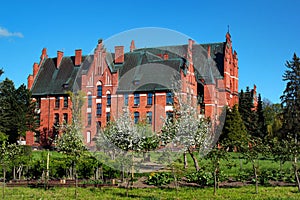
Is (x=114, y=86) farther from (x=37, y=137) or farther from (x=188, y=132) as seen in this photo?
(x=188, y=132)

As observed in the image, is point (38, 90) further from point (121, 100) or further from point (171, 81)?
point (171, 81)

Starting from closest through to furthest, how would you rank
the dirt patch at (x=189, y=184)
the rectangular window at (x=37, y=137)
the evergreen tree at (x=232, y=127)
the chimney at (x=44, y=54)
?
the dirt patch at (x=189, y=184) → the evergreen tree at (x=232, y=127) → the rectangular window at (x=37, y=137) → the chimney at (x=44, y=54)

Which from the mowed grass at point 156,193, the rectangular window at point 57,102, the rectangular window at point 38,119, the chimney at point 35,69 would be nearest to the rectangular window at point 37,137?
the rectangular window at point 38,119

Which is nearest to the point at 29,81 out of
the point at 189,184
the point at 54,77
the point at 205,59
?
the point at 54,77

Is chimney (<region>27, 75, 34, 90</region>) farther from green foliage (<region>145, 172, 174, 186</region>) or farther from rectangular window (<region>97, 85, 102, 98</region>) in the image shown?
green foliage (<region>145, 172, 174, 186</region>)

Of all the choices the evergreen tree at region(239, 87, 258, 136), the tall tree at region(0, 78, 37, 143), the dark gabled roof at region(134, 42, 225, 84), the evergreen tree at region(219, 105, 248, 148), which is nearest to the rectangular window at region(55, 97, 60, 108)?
the tall tree at region(0, 78, 37, 143)

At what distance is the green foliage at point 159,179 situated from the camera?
1781 centimetres

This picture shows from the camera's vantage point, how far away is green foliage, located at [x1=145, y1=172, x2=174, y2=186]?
17812 millimetres

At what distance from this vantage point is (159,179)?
1795cm

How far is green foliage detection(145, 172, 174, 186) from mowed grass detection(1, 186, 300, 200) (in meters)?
1.05

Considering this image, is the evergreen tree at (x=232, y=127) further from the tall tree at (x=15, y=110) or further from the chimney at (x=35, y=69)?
the chimney at (x=35, y=69)

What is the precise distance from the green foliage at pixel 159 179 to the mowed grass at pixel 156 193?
105 cm

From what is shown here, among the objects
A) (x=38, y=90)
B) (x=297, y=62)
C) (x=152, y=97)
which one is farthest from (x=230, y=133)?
(x=38, y=90)

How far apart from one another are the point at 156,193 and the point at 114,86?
26.0 meters
